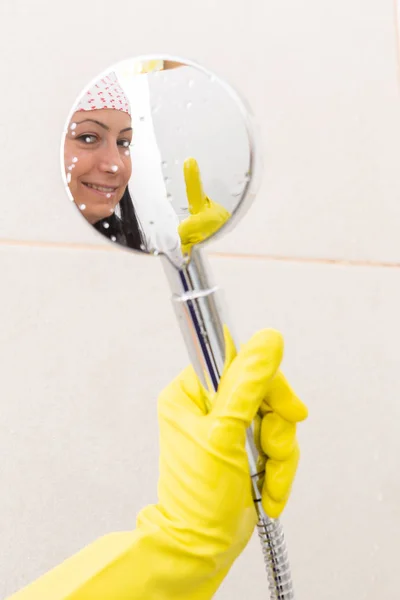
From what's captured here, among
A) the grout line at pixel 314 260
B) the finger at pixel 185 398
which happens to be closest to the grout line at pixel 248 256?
the grout line at pixel 314 260

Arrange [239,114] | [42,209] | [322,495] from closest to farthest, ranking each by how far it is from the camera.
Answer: [239,114] → [42,209] → [322,495]

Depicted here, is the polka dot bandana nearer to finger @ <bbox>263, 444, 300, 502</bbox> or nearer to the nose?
the nose

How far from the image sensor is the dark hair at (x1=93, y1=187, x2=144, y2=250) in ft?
1.08

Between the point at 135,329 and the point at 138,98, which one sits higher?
the point at 138,98

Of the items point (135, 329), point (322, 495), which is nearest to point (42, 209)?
point (135, 329)

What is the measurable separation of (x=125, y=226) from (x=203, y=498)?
138 mm

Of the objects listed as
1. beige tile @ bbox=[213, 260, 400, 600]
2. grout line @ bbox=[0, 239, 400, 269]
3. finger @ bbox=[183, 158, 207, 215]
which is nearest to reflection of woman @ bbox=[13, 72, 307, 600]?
finger @ bbox=[183, 158, 207, 215]

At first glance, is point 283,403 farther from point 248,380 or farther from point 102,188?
point 102,188

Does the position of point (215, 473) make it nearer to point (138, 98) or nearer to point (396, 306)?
point (138, 98)

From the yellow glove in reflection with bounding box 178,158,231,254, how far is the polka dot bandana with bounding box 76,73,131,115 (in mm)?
40

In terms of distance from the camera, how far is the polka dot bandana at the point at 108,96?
12.9 inches

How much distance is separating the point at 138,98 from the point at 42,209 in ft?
0.70

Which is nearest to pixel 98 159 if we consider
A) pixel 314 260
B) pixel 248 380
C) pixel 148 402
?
pixel 248 380

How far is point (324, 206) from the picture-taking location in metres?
0.68
